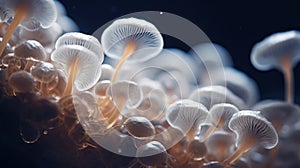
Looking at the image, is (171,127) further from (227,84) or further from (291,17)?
(291,17)

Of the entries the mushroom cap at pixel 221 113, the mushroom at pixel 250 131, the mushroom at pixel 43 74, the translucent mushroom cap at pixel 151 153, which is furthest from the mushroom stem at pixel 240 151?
the mushroom at pixel 43 74

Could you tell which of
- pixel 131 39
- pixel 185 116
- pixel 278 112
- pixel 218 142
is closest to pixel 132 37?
pixel 131 39

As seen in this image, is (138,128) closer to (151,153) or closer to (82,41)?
(151,153)

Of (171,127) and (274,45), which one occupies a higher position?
(274,45)

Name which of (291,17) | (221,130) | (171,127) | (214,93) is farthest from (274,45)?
(291,17)

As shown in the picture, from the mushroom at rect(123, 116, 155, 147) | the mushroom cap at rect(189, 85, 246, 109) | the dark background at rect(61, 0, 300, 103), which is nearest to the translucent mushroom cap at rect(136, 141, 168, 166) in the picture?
the mushroom at rect(123, 116, 155, 147)

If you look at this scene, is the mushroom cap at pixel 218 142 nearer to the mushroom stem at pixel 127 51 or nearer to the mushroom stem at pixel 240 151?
the mushroom stem at pixel 240 151
